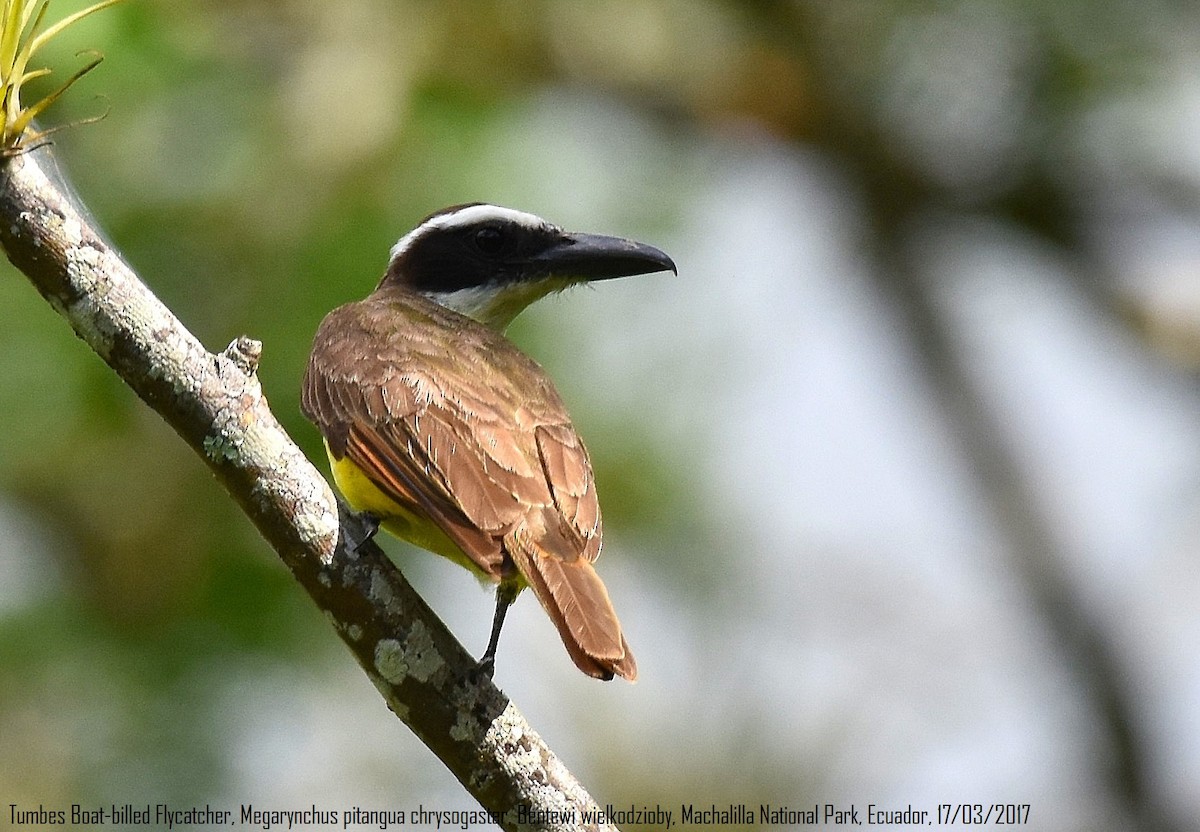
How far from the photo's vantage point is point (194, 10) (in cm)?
632

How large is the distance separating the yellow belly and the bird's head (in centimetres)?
141

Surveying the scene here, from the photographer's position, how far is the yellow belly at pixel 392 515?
3.83 m

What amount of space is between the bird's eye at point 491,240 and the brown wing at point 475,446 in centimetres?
64

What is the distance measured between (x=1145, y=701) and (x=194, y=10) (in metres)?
5.38

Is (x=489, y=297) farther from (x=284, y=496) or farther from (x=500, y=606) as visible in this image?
(x=284, y=496)

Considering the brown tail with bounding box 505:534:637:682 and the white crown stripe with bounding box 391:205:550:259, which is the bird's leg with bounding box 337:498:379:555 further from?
the white crown stripe with bounding box 391:205:550:259

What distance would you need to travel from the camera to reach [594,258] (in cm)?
517

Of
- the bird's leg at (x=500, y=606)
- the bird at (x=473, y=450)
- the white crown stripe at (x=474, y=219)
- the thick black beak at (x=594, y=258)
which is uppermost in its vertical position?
the white crown stripe at (x=474, y=219)

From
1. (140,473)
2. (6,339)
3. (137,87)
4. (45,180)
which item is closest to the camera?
(45,180)

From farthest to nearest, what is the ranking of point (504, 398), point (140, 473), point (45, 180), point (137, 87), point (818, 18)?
1. point (818, 18)
2. point (140, 473)
3. point (137, 87)
4. point (504, 398)
5. point (45, 180)

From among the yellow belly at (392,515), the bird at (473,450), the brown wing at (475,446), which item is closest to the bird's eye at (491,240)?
the bird at (473,450)

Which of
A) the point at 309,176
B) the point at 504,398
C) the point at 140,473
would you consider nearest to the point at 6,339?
the point at 140,473

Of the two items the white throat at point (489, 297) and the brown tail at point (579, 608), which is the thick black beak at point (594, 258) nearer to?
the white throat at point (489, 297)

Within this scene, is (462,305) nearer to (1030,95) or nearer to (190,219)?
(190,219)
